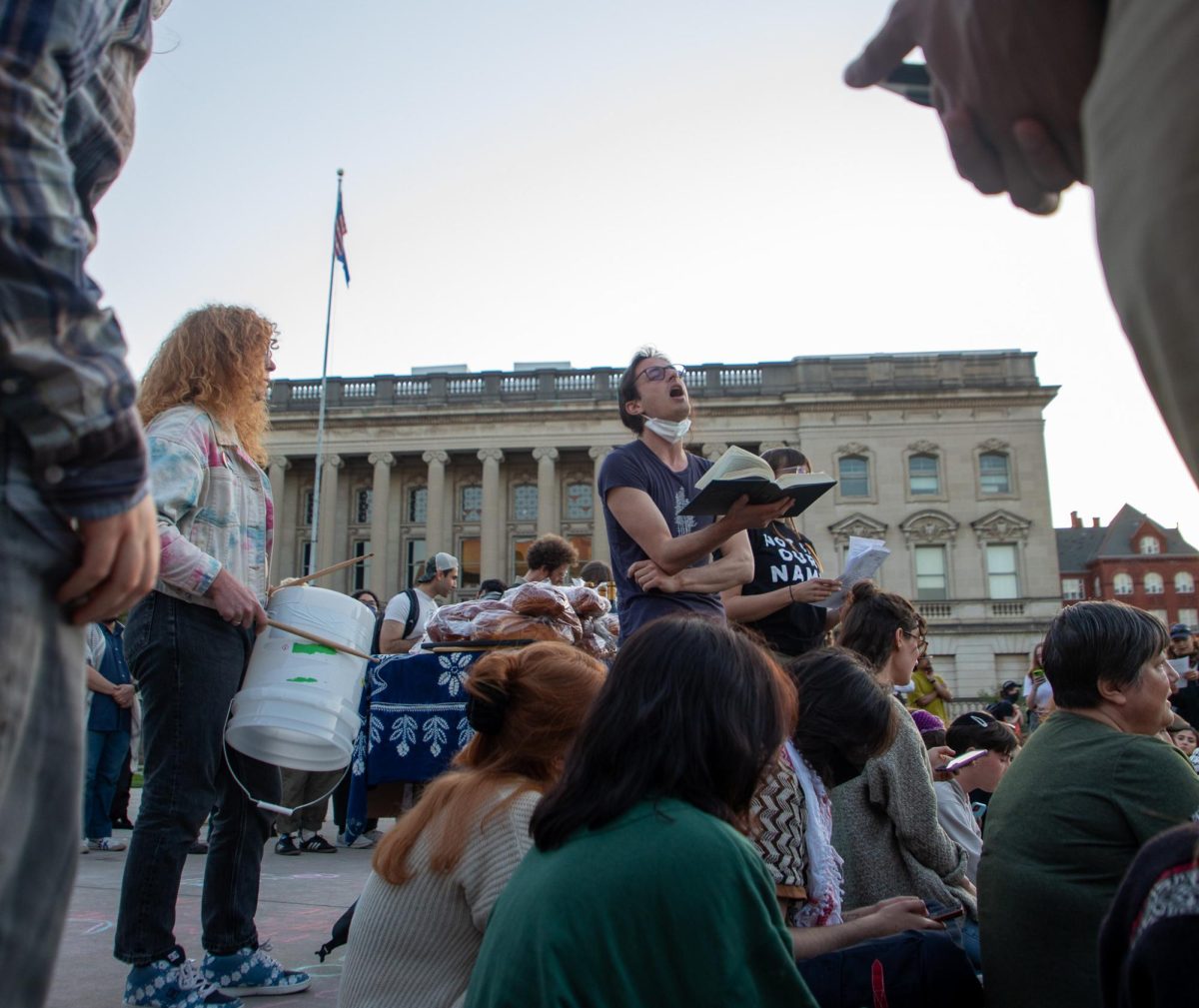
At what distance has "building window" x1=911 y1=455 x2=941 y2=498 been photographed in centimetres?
5081

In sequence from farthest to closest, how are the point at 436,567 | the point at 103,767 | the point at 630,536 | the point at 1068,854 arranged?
1. the point at 436,567
2. the point at 103,767
3. the point at 630,536
4. the point at 1068,854

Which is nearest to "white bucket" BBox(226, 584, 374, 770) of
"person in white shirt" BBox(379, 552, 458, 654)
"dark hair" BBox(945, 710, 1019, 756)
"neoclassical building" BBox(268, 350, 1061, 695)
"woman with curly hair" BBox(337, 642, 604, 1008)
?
"woman with curly hair" BBox(337, 642, 604, 1008)

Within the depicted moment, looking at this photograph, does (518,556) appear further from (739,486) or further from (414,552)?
(739,486)

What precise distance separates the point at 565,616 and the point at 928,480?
48010 mm

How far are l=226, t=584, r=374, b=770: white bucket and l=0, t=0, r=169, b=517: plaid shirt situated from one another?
2523 mm

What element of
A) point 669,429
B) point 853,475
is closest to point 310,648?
point 669,429

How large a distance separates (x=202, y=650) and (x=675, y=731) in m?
2.24

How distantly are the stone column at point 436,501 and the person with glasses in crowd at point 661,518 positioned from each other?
4923cm

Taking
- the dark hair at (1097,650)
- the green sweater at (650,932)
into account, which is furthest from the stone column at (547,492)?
the green sweater at (650,932)

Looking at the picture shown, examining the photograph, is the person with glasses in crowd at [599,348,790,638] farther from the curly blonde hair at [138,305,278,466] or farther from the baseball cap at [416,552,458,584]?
the baseball cap at [416,552,458,584]

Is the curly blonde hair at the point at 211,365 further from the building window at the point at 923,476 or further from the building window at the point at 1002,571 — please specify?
the building window at the point at 1002,571

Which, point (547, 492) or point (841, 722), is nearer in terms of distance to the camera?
point (841, 722)

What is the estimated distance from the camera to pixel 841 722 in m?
3.48

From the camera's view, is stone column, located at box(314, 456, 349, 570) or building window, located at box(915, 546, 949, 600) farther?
stone column, located at box(314, 456, 349, 570)
